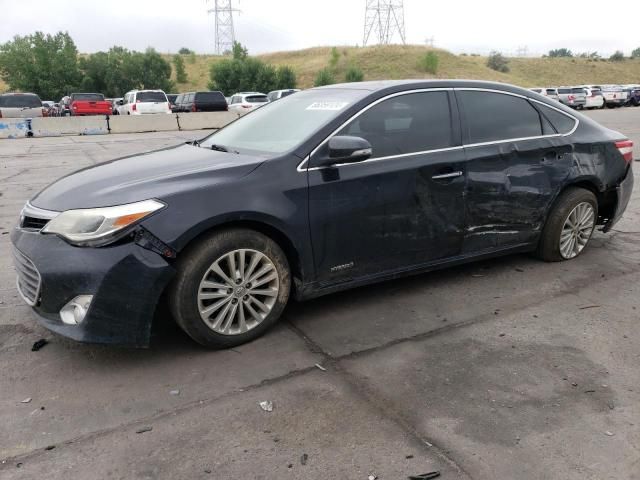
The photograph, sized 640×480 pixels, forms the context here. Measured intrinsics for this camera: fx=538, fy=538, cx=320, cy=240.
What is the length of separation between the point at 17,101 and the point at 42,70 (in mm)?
40714

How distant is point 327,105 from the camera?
158 inches

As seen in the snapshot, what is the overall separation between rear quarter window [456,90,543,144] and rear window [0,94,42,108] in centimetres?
2559

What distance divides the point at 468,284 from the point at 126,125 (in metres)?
20.7

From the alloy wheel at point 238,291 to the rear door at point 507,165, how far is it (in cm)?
176

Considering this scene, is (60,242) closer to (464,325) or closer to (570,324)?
(464,325)

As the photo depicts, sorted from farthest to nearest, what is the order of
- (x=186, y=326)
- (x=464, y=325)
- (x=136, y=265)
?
(x=464, y=325)
(x=186, y=326)
(x=136, y=265)

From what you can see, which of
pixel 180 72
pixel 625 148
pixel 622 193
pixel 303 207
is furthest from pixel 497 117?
pixel 180 72

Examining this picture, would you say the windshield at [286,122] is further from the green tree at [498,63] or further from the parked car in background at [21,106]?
the green tree at [498,63]

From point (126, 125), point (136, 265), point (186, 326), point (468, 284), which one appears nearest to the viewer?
point (136, 265)

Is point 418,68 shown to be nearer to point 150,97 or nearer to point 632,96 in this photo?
point 632,96

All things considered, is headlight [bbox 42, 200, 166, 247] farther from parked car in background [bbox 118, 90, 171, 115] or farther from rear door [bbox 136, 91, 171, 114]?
rear door [bbox 136, 91, 171, 114]

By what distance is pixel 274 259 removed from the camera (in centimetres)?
350

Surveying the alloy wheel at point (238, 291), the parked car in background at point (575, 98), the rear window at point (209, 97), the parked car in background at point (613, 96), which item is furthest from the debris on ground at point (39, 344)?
the parked car in background at point (613, 96)

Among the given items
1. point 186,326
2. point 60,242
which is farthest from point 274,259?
point 60,242
